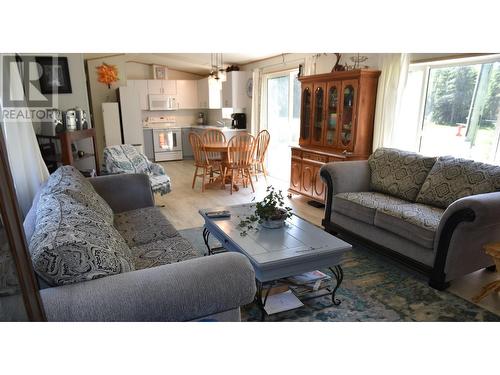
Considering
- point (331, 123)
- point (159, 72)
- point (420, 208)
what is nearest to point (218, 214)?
point (420, 208)

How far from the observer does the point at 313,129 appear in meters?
4.29

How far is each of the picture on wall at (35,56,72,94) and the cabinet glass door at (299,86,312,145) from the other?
3.06 metres

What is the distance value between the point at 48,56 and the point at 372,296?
A: 14.3 ft

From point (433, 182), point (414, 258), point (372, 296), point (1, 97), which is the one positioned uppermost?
point (1, 97)

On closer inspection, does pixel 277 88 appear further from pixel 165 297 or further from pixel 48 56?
pixel 165 297

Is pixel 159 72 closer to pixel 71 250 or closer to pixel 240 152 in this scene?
pixel 240 152

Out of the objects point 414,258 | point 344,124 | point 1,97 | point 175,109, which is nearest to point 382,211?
point 414,258

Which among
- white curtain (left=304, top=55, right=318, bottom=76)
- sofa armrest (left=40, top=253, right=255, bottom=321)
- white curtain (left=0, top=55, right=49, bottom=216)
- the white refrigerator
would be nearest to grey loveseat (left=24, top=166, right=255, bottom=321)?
sofa armrest (left=40, top=253, right=255, bottom=321)

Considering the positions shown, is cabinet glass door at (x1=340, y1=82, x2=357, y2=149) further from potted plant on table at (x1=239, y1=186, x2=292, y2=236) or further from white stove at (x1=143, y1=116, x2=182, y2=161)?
white stove at (x1=143, y1=116, x2=182, y2=161)

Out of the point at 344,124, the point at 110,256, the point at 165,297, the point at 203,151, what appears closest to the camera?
the point at 165,297

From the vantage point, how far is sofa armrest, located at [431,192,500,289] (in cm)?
206

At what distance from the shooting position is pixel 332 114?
158 inches

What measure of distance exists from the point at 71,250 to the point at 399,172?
2.85 m

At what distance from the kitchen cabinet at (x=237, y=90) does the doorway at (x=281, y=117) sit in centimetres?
67
